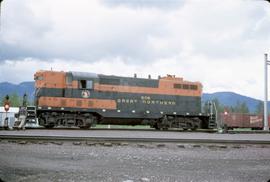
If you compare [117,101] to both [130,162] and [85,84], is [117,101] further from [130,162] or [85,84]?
[130,162]

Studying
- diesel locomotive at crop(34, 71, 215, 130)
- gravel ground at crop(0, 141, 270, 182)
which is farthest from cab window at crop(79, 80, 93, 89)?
gravel ground at crop(0, 141, 270, 182)

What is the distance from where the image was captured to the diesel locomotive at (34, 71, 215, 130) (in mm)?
21859

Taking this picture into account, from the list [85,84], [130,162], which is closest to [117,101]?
[85,84]

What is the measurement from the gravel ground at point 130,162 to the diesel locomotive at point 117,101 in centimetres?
1040

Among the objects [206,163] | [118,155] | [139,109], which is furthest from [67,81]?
[206,163]

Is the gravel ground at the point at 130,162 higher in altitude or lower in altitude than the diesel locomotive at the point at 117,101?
lower

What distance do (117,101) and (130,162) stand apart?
1501 centimetres

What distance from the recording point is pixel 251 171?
8.05 m

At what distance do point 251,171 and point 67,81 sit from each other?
54.0 feet

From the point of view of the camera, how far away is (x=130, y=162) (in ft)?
28.2

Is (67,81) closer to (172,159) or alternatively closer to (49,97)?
(49,97)

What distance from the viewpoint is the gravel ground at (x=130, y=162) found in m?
6.98

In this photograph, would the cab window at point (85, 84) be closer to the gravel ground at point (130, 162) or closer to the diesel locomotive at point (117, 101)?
the diesel locomotive at point (117, 101)

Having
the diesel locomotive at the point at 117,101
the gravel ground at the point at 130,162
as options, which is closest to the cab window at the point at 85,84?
the diesel locomotive at the point at 117,101
